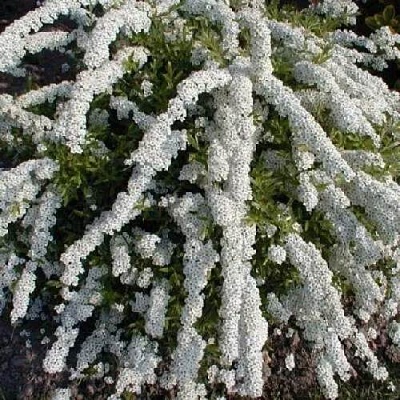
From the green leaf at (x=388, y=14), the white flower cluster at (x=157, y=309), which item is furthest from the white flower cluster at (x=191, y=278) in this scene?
the green leaf at (x=388, y=14)

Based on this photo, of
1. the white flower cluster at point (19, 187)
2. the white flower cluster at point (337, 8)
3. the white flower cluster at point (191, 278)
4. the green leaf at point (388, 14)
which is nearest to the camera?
the white flower cluster at point (191, 278)

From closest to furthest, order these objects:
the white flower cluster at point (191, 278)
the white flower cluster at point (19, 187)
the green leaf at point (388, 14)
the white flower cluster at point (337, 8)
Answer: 1. the white flower cluster at point (191, 278)
2. the white flower cluster at point (19, 187)
3. the white flower cluster at point (337, 8)
4. the green leaf at point (388, 14)

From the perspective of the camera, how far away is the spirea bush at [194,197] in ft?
11.4

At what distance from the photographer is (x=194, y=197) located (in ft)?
12.0

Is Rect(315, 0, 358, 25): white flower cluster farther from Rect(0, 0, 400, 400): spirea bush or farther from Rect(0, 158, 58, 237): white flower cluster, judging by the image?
Rect(0, 158, 58, 237): white flower cluster

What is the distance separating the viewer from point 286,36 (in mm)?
4012

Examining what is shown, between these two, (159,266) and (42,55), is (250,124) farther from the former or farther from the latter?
(42,55)

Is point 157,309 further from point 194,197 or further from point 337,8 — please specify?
point 337,8

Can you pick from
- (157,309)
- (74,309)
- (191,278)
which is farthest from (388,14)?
(74,309)

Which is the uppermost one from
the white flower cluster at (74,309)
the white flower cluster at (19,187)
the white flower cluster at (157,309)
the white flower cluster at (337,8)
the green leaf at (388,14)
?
the white flower cluster at (337,8)

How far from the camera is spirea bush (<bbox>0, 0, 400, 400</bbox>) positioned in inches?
137

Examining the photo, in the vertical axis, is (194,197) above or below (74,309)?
above

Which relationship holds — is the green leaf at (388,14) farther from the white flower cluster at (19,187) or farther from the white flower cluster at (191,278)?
the white flower cluster at (19,187)

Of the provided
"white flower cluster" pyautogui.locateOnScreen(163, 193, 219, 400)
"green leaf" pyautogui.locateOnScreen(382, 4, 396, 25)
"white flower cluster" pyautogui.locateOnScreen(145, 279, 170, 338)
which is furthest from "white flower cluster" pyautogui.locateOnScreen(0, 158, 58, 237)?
"green leaf" pyautogui.locateOnScreen(382, 4, 396, 25)
